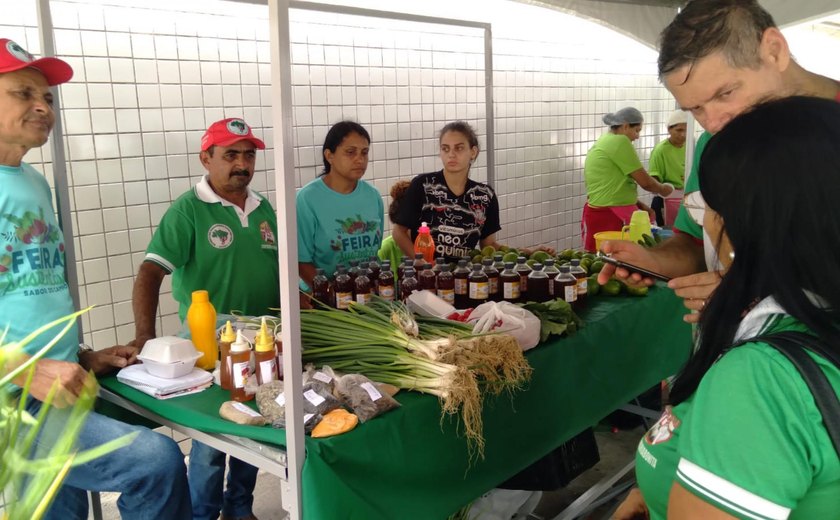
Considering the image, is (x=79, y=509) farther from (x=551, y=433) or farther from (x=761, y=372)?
(x=761, y=372)

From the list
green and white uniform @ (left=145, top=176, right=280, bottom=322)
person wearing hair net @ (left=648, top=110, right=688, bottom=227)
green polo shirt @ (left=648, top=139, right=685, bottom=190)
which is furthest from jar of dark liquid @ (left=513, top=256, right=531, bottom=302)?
green polo shirt @ (left=648, top=139, right=685, bottom=190)

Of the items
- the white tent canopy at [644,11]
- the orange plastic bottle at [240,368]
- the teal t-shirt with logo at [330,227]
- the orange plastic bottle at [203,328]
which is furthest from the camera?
Result: the white tent canopy at [644,11]

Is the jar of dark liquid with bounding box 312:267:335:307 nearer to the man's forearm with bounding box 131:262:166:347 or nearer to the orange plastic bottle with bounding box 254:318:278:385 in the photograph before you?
the man's forearm with bounding box 131:262:166:347

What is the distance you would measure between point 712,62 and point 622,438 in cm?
310

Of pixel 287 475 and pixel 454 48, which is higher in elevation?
pixel 454 48

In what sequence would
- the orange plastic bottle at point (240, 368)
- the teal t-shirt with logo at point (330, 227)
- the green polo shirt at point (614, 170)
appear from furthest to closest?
the green polo shirt at point (614, 170)
the teal t-shirt with logo at point (330, 227)
the orange plastic bottle at point (240, 368)

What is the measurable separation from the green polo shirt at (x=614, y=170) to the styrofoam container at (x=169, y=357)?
4.67 metres

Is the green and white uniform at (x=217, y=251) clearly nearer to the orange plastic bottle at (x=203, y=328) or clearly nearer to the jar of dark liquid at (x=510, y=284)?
the orange plastic bottle at (x=203, y=328)

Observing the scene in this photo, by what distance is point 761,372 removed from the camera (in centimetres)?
98

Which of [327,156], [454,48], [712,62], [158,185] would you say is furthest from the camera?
[454,48]

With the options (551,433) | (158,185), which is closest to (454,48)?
(158,185)

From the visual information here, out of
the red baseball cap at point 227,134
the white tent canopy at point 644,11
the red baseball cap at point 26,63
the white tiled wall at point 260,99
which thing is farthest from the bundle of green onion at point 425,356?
the white tent canopy at point 644,11

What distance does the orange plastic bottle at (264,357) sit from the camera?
2.08 meters

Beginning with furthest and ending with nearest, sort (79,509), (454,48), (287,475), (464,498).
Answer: (454,48) < (79,509) < (464,498) < (287,475)
